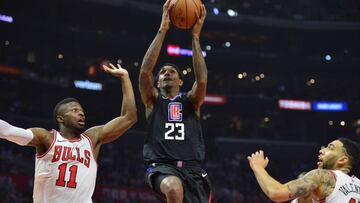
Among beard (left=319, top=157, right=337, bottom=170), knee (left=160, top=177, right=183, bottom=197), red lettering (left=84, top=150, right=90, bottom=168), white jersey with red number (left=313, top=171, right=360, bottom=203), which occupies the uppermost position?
red lettering (left=84, top=150, right=90, bottom=168)

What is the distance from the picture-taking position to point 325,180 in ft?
15.5

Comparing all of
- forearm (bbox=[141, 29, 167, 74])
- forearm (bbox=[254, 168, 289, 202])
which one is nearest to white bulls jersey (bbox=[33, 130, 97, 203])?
forearm (bbox=[141, 29, 167, 74])

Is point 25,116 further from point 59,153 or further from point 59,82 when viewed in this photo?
point 59,153

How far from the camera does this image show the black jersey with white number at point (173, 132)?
5784 mm

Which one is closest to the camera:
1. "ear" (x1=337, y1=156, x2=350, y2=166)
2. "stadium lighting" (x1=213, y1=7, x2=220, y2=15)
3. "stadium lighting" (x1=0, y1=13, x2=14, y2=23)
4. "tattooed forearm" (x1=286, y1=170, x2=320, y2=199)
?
"tattooed forearm" (x1=286, y1=170, x2=320, y2=199)

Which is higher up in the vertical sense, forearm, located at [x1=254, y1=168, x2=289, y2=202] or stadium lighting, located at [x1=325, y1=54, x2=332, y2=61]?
stadium lighting, located at [x1=325, y1=54, x2=332, y2=61]

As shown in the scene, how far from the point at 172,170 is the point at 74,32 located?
2455cm

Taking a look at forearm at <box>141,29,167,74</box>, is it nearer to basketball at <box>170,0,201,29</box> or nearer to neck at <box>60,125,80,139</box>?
basketball at <box>170,0,201,29</box>

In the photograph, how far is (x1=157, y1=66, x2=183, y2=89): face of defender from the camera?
6.09 meters

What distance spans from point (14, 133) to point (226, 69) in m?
28.0

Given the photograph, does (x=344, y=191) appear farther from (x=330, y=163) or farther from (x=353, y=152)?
(x=353, y=152)

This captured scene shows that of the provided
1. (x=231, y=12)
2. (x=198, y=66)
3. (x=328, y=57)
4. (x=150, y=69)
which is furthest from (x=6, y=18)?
(x=198, y=66)

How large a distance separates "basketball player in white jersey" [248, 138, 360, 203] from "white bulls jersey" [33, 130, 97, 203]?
1916 mm

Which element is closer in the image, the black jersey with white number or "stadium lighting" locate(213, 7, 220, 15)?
the black jersey with white number
